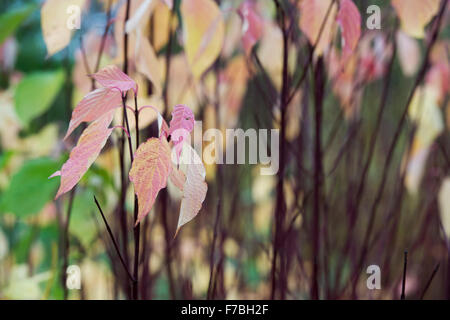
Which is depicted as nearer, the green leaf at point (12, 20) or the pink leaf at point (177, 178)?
the pink leaf at point (177, 178)

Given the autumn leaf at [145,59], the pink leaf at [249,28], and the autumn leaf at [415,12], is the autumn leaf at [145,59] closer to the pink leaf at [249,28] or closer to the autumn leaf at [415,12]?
the pink leaf at [249,28]

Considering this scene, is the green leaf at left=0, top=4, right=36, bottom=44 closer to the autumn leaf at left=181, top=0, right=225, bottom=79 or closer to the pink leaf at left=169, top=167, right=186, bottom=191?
the autumn leaf at left=181, top=0, right=225, bottom=79

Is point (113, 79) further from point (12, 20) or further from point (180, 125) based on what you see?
point (12, 20)

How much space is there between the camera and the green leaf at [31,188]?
52 centimetres

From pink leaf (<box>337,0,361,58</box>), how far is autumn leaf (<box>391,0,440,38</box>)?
0.20 feet

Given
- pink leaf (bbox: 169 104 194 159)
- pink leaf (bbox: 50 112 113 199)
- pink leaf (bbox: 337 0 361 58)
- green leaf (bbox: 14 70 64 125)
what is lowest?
pink leaf (bbox: 50 112 113 199)

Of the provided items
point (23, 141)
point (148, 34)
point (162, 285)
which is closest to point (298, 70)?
point (148, 34)

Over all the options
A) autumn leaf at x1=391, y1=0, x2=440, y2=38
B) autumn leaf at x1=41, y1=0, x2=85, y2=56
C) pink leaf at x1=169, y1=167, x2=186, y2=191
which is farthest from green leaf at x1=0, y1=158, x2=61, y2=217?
autumn leaf at x1=391, y1=0, x2=440, y2=38

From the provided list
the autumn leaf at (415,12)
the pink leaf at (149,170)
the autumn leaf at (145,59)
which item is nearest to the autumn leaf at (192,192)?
the pink leaf at (149,170)

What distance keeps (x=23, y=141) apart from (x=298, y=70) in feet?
1.90

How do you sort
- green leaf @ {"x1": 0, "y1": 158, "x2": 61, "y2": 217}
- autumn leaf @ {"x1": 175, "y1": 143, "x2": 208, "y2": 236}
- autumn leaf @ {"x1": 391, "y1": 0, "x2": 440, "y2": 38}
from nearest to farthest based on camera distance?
autumn leaf @ {"x1": 175, "y1": 143, "x2": 208, "y2": 236} < autumn leaf @ {"x1": 391, "y1": 0, "x2": 440, "y2": 38} < green leaf @ {"x1": 0, "y1": 158, "x2": 61, "y2": 217}

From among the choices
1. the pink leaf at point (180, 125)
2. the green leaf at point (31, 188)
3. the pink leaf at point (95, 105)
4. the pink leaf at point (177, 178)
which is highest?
the pink leaf at point (95, 105)

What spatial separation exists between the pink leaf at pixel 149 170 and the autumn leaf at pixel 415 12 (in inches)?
10.3

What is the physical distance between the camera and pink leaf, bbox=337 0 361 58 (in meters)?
0.37
